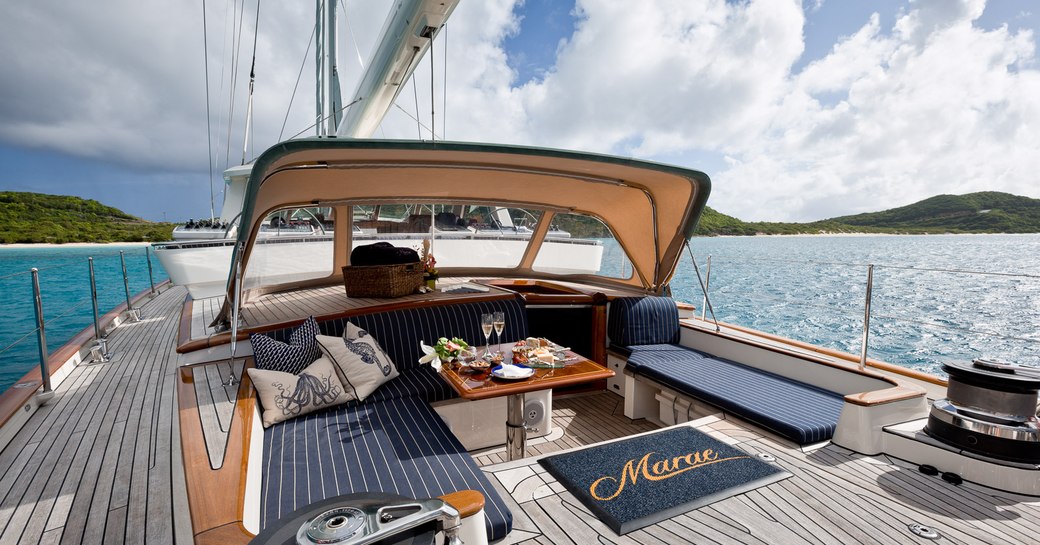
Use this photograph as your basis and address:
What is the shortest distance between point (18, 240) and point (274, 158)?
115 feet

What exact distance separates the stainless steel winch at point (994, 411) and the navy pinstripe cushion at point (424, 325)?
2.62 m

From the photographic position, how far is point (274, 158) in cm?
231

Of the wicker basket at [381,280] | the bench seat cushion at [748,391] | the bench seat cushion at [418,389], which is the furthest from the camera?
the wicker basket at [381,280]

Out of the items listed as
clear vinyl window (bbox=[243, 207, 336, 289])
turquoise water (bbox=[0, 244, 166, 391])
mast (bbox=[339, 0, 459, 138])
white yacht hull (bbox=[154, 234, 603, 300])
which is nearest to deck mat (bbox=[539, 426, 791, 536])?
white yacht hull (bbox=[154, 234, 603, 300])

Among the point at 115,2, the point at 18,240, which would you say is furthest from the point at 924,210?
the point at 18,240

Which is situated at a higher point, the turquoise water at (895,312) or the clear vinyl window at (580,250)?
the clear vinyl window at (580,250)

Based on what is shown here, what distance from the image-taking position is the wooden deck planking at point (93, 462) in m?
1.90

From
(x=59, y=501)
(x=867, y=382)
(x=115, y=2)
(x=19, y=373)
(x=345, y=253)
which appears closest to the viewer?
(x=59, y=501)

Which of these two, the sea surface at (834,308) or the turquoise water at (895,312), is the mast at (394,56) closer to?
the sea surface at (834,308)

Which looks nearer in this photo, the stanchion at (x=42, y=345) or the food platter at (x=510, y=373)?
the food platter at (x=510, y=373)

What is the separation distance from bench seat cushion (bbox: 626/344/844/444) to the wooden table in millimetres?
847

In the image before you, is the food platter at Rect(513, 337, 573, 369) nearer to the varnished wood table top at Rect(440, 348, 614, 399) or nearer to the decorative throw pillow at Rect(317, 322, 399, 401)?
Answer: the varnished wood table top at Rect(440, 348, 614, 399)

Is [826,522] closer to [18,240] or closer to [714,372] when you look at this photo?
[714,372]

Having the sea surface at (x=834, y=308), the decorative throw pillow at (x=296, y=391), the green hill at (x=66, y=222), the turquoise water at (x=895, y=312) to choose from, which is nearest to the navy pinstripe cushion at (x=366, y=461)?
the decorative throw pillow at (x=296, y=391)
